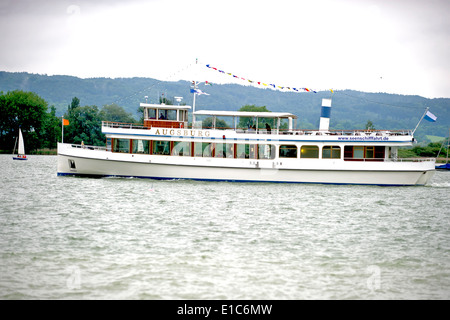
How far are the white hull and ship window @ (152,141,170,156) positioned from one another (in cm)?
66

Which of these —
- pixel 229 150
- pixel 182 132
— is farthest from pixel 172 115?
pixel 229 150

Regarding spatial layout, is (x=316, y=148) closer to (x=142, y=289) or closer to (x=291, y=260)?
(x=291, y=260)

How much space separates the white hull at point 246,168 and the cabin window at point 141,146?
688 millimetres

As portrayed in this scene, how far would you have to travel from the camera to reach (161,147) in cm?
3984

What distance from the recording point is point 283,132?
4119 cm

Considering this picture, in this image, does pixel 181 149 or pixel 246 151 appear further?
pixel 246 151

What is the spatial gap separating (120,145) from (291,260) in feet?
84.4

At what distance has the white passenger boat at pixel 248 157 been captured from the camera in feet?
129

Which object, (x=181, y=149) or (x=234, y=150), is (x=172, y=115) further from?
(x=234, y=150)

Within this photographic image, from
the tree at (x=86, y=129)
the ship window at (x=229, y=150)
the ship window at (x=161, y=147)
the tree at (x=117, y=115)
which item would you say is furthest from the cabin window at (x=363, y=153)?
the tree at (x=117, y=115)

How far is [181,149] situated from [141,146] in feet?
9.92

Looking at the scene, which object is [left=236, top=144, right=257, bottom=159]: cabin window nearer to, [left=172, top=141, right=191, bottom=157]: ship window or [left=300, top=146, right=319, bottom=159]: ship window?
[left=300, top=146, right=319, bottom=159]: ship window

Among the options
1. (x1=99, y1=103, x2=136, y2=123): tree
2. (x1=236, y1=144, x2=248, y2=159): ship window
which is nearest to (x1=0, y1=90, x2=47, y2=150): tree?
(x1=99, y1=103, x2=136, y2=123): tree
